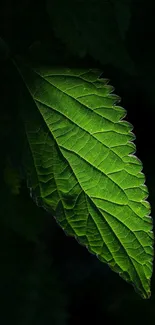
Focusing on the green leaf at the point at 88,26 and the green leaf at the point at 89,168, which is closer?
the green leaf at the point at 89,168

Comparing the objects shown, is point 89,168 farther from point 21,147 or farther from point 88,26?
point 88,26

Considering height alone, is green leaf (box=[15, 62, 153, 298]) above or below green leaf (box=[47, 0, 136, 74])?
below

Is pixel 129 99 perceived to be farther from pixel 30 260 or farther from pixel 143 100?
pixel 30 260

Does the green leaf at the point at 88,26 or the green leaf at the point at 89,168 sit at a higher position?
the green leaf at the point at 88,26

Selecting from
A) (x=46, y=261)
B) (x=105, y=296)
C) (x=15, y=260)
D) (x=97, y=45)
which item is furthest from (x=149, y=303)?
(x=97, y=45)

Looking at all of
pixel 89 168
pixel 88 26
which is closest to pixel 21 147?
pixel 89 168

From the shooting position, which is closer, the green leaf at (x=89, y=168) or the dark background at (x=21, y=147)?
the green leaf at (x=89, y=168)
